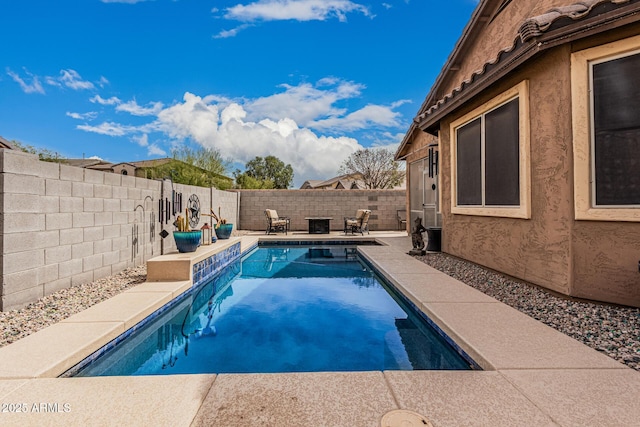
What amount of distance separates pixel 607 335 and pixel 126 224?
6.32 m

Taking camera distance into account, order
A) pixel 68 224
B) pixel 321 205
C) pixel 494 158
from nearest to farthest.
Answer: pixel 68 224 < pixel 494 158 < pixel 321 205

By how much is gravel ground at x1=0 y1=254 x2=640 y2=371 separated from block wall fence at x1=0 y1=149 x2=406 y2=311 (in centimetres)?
27

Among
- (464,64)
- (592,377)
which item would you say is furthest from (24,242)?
(464,64)

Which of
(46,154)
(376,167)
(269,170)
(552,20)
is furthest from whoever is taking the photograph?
(269,170)

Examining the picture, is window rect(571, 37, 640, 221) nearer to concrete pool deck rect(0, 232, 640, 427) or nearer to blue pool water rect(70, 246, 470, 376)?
concrete pool deck rect(0, 232, 640, 427)

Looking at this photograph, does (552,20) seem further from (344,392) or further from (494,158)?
(344,392)

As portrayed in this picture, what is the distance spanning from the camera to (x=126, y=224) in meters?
5.43

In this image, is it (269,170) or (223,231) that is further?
(269,170)

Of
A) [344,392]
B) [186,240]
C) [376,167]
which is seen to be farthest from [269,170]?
[344,392]

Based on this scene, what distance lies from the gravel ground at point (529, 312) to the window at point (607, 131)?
974 millimetres

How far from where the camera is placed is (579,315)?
123 inches

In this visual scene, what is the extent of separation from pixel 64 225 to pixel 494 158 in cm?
604

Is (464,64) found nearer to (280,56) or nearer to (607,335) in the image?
(607,335)

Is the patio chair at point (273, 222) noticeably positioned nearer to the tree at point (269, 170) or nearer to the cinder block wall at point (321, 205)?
the cinder block wall at point (321, 205)
